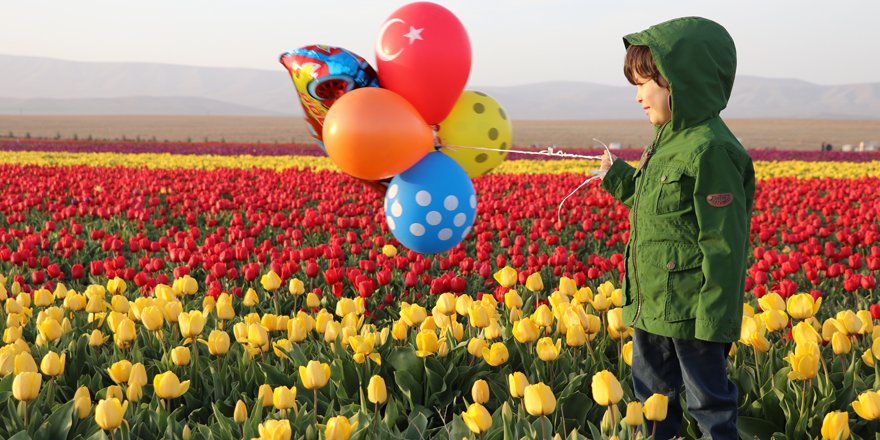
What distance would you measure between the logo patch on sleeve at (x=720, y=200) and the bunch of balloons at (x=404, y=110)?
1.48 m

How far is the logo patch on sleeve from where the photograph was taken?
238cm

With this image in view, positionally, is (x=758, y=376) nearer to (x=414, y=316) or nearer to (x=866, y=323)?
(x=866, y=323)

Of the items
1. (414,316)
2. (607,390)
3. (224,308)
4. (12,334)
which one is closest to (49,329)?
(12,334)

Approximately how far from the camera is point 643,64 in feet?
8.48

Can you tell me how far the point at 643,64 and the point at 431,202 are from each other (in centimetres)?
133

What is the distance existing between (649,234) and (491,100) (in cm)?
172

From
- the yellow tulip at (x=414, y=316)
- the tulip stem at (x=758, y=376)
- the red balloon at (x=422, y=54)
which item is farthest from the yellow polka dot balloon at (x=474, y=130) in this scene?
the tulip stem at (x=758, y=376)

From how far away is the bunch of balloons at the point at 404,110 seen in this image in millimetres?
3395

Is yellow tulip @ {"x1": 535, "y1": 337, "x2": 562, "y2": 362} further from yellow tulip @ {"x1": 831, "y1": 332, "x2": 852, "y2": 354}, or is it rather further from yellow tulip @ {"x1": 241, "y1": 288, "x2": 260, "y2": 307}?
yellow tulip @ {"x1": 241, "y1": 288, "x2": 260, "y2": 307}

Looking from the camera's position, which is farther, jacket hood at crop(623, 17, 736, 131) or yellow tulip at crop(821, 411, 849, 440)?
jacket hood at crop(623, 17, 736, 131)

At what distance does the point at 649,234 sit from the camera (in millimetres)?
2607

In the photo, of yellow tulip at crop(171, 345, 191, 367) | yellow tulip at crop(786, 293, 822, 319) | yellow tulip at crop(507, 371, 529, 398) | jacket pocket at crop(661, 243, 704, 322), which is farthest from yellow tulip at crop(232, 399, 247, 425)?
yellow tulip at crop(786, 293, 822, 319)

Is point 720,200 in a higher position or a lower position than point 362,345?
higher

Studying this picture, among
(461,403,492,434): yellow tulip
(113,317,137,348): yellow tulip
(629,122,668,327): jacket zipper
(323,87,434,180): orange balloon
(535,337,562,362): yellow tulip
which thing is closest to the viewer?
(461,403,492,434): yellow tulip
